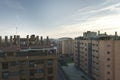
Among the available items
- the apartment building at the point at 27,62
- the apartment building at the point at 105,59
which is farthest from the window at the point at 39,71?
the apartment building at the point at 105,59

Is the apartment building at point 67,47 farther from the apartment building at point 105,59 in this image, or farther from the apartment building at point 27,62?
the apartment building at point 27,62

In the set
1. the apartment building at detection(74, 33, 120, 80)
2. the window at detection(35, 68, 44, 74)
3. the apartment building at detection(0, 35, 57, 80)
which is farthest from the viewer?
the apartment building at detection(74, 33, 120, 80)

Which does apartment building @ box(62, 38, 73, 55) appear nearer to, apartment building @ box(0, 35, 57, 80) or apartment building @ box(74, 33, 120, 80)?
apartment building @ box(74, 33, 120, 80)

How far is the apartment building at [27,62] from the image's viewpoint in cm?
3478

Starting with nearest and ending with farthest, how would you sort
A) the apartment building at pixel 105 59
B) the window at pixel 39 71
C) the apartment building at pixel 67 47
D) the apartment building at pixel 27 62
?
the apartment building at pixel 27 62
the window at pixel 39 71
the apartment building at pixel 105 59
the apartment building at pixel 67 47

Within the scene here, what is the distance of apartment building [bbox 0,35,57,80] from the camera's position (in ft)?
114

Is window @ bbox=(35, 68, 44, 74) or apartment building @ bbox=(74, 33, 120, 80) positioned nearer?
window @ bbox=(35, 68, 44, 74)

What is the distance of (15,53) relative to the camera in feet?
121

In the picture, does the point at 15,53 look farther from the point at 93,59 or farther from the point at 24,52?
the point at 93,59

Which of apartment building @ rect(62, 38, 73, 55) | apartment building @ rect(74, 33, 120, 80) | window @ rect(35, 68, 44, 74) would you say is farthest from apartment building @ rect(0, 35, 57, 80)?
apartment building @ rect(62, 38, 73, 55)

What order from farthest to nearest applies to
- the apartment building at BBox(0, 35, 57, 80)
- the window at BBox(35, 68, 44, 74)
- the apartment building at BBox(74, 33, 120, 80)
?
the apartment building at BBox(74, 33, 120, 80) → the window at BBox(35, 68, 44, 74) → the apartment building at BBox(0, 35, 57, 80)

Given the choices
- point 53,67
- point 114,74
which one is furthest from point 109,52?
point 53,67

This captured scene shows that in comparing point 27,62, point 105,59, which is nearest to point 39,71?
point 27,62

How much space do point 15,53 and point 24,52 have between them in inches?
90.5
